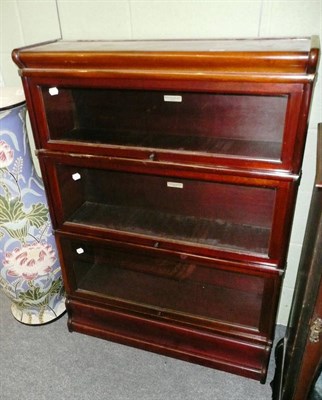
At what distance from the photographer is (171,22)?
1.34m

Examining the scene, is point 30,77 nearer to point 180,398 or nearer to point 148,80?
point 148,80

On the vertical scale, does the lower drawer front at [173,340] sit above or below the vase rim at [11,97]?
below

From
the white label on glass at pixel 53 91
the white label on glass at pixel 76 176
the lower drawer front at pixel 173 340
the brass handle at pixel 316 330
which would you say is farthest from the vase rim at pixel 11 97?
the brass handle at pixel 316 330

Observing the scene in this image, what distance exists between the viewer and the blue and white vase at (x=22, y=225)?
1416 mm

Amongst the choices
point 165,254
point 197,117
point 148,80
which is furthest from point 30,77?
point 165,254

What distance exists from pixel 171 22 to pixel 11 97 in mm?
689

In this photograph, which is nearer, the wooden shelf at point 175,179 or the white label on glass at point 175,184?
the wooden shelf at point 175,179

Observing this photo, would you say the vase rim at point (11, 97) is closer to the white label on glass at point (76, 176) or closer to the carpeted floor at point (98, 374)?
the white label on glass at point (76, 176)

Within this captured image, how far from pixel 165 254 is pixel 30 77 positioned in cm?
79

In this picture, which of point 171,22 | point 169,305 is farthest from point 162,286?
point 171,22

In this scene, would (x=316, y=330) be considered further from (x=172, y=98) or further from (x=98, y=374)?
(x=98, y=374)

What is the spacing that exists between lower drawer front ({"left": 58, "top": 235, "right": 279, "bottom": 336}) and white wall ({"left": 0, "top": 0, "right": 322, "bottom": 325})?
27 cm

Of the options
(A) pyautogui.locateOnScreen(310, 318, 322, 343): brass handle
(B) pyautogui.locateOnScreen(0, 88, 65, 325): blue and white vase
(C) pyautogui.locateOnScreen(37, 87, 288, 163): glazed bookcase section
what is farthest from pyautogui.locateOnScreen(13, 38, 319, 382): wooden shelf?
(A) pyautogui.locateOnScreen(310, 318, 322, 343): brass handle

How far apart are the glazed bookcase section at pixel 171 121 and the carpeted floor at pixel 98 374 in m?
0.99
